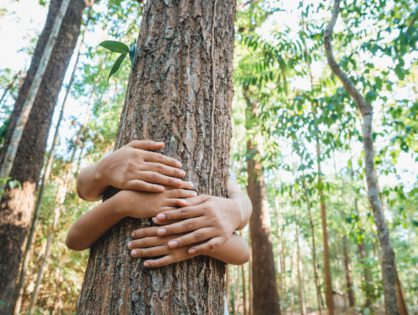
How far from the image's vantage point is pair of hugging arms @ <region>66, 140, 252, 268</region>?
101 centimetres

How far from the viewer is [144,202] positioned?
1.06 meters

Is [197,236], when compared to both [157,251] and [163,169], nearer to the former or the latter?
[157,251]

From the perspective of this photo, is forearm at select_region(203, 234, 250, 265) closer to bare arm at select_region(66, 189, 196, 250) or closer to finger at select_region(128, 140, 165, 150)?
bare arm at select_region(66, 189, 196, 250)

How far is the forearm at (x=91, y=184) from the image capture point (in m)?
1.18

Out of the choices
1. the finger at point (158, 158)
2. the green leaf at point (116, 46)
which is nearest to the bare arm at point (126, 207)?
the finger at point (158, 158)

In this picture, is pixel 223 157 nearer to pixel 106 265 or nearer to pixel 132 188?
pixel 132 188

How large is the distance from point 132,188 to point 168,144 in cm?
21

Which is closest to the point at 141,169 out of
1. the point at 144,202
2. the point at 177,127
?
the point at 144,202

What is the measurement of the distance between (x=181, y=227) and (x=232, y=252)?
0.26m

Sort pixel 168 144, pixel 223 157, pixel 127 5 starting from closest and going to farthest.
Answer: pixel 168 144
pixel 223 157
pixel 127 5

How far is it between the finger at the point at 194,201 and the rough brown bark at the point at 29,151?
3.56 meters

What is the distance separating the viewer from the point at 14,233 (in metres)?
3.76

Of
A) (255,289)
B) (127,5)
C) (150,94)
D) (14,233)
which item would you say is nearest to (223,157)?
(150,94)

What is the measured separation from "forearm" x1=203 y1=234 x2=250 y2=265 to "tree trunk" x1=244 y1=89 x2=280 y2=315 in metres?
4.69
